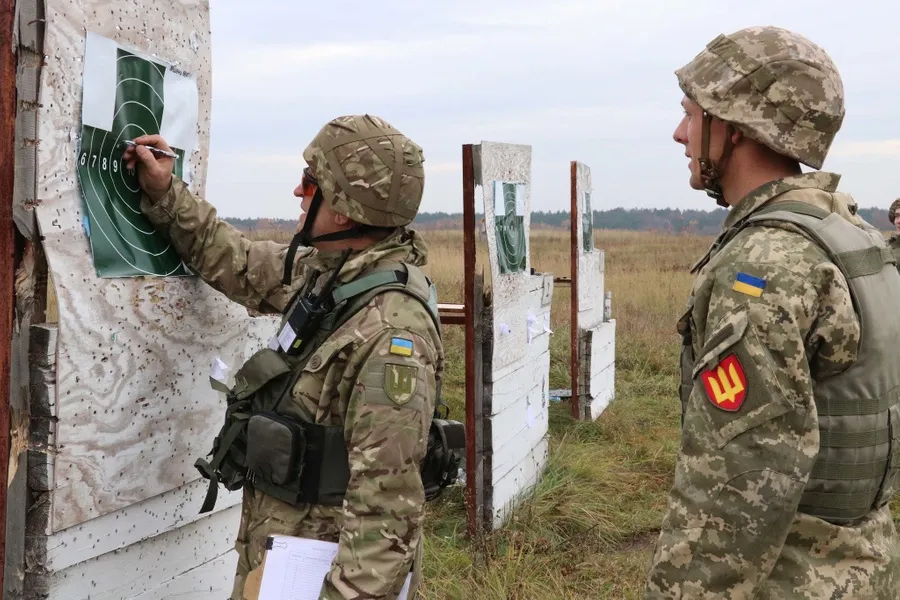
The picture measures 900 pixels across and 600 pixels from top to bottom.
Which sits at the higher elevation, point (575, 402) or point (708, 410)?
point (708, 410)

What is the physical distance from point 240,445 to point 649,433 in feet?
17.0

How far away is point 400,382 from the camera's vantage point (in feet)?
6.63

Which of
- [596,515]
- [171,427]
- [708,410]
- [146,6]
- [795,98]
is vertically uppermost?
[146,6]

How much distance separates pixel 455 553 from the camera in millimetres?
4191

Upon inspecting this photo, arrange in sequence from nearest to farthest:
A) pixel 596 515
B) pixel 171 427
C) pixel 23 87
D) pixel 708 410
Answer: pixel 708 410
pixel 23 87
pixel 171 427
pixel 596 515

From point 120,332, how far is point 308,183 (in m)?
0.65

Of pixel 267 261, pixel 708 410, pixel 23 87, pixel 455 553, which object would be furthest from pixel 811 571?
pixel 455 553

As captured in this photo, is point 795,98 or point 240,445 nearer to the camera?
point 795,98

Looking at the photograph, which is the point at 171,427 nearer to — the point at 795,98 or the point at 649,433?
the point at 795,98

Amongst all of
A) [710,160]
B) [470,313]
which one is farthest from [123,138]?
[470,313]

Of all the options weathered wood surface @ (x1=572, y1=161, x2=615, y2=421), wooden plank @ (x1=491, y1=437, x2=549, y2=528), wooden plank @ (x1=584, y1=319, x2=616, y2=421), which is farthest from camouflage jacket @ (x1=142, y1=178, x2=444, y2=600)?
wooden plank @ (x1=584, y1=319, x2=616, y2=421)

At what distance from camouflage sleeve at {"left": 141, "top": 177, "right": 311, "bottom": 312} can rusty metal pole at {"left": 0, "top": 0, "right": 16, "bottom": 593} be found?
0.50m

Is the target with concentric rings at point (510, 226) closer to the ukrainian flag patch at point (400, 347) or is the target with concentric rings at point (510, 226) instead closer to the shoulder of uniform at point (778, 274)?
the ukrainian flag patch at point (400, 347)

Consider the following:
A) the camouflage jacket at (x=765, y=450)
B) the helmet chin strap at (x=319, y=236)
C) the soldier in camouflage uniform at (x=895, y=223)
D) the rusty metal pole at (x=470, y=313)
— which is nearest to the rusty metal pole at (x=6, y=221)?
the helmet chin strap at (x=319, y=236)
